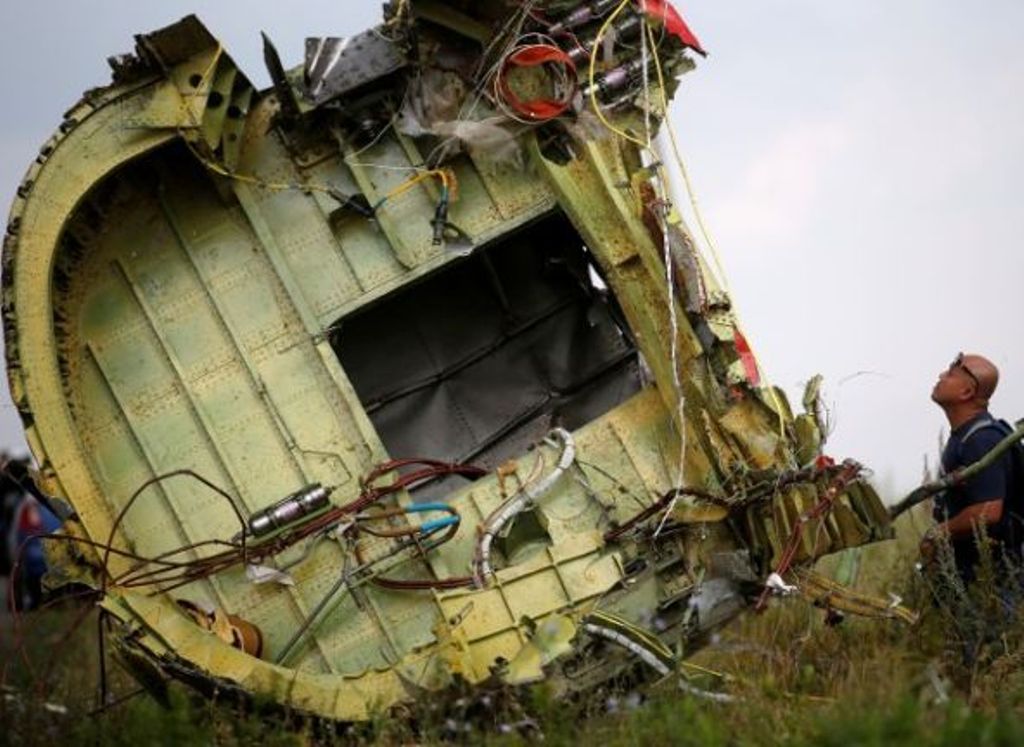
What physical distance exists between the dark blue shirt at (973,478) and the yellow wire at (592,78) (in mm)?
2449

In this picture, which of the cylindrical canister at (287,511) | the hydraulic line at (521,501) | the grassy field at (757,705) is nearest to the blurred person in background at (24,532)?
the grassy field at (757,705)

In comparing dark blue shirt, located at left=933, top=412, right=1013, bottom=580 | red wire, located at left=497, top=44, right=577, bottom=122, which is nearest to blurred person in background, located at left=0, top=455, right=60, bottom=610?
red wire, located at left=497, top=44, right=577, bottom=122

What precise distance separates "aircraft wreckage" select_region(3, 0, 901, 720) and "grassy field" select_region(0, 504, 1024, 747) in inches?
12.4

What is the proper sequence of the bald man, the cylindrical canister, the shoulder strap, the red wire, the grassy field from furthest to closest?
the red wire < the cylindrical canister < the shoulder strap < the bald man < the grassy field

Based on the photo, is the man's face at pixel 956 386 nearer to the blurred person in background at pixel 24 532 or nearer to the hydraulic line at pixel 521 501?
the hydraulic line at pixel 521 501

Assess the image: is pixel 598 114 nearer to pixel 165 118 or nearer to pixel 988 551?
pixel 165 118

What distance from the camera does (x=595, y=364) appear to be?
9.42 meters

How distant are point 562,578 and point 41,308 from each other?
3233mm

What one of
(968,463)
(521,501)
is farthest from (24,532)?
(968,463)

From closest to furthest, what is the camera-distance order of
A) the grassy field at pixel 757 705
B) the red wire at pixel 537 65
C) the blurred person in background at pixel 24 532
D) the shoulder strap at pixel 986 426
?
the grassy field at pixel 757 705, the shoulder strap at pixel 986 426, the red wire at pixel 537 65, the blurred person in background at pixel 24 532

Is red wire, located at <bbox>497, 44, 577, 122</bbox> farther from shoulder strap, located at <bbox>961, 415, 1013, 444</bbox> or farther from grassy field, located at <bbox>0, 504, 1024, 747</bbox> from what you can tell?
grassy field, located at <bbox>0, 504, 1024, 747</bbox>

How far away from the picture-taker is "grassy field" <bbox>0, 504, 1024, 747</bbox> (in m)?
5.41

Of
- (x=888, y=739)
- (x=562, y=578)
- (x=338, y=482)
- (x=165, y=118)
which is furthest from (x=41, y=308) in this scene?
(x=888, y=739)

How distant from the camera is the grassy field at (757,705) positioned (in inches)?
213
